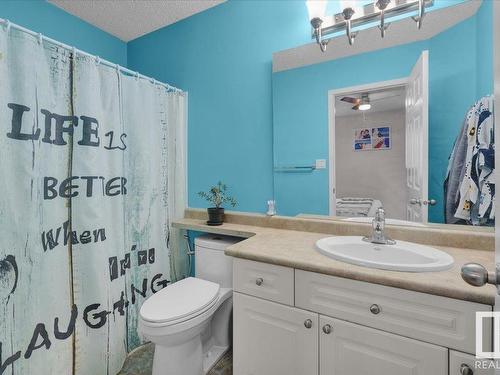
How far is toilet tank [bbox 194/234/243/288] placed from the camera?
1.63 meters

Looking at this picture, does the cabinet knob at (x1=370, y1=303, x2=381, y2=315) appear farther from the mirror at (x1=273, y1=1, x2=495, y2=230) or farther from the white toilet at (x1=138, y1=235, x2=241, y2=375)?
the white toilet at (x1=138, y1=235, x2=241, y2=375)

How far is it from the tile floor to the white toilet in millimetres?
→ 46

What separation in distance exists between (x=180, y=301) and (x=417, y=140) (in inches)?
58.8

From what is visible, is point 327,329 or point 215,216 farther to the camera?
point 215,216

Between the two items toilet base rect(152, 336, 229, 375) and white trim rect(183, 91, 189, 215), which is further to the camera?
white trim rect(183, 91, 189, 215)

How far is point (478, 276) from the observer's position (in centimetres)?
52

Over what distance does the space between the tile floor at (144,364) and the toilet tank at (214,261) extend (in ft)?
1.47

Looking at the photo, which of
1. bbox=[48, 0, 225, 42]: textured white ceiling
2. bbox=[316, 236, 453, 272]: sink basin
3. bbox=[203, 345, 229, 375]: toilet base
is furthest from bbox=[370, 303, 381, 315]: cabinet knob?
bbox=[48, 0, 225, 42]: textured white ceiling

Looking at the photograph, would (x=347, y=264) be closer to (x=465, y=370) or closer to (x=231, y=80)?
(x=465, y=370)

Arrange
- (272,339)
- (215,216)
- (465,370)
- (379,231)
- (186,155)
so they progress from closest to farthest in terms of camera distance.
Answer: (465,370)
(272,339)
(379,231)
(215,216)
(186,155)

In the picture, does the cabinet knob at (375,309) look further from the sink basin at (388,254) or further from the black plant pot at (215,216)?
the black plant pot at (215,216)

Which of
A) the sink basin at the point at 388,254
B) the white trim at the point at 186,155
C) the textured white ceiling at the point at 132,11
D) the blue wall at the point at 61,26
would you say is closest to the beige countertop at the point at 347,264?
the sink basin at the point at 388,254

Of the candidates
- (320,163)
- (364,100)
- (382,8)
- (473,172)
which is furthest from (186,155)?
(473,172)

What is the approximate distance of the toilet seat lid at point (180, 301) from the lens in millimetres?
1235
